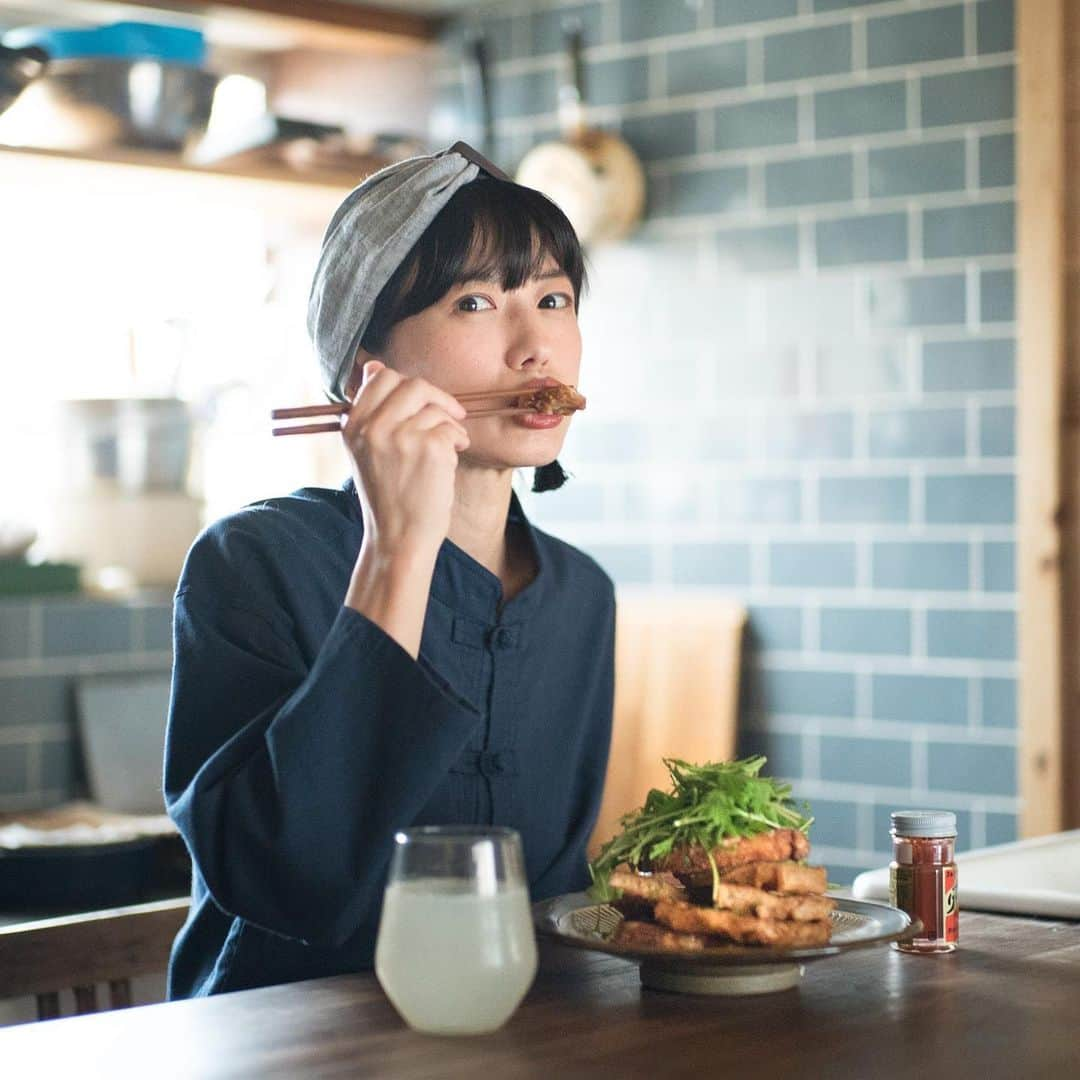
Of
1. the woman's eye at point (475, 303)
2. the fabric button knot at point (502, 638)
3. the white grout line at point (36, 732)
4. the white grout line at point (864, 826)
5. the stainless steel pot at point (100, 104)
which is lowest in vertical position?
the white grout line at point (864, 826)

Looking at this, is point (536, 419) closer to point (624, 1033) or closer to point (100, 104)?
point (624, 1033)

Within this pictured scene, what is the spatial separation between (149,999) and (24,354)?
229 cm

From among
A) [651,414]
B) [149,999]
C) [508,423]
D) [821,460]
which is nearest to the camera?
[508,423]

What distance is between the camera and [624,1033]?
1.23 m

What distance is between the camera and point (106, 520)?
3887 millimetres

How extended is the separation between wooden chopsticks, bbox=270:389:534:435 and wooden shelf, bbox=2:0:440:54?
8.22 ft

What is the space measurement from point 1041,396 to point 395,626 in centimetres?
227

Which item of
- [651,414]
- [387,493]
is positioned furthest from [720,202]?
[387,493]

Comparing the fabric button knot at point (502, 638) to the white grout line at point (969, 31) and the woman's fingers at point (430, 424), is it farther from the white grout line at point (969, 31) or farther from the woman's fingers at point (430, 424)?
the white grout line at point (969, 31)

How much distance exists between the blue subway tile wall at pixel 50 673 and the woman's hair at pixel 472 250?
1.93 metres

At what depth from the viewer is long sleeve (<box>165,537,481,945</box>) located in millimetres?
1433

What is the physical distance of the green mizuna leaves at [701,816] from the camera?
139cm

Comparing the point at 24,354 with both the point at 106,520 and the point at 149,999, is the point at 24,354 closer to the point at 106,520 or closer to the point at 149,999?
the point at 106,520

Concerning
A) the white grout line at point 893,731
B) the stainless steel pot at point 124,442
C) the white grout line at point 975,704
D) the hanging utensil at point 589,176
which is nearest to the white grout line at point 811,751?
the white grout line at point 893,731
